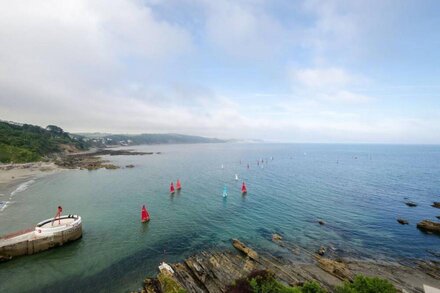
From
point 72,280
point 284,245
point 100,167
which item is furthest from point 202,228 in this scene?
point 100,167

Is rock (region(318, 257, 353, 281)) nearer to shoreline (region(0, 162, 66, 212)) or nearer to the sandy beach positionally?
shoreline (region(0, 162, 66, 212))

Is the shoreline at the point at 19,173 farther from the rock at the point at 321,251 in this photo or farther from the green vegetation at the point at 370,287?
the green vegetation at the point at 370,287

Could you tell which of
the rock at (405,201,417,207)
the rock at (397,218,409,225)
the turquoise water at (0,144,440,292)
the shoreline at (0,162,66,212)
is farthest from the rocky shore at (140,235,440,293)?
the shoreline at (0,162,66,212)

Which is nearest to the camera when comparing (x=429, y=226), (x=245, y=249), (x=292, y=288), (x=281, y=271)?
(x=292, y=288)

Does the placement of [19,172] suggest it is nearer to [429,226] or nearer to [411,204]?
[429,226]

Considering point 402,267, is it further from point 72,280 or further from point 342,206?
point 72,280

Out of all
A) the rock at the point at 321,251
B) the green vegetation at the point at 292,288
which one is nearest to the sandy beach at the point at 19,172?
the green vegetation at the point at 292,288

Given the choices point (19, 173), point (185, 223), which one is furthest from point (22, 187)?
point (185, 223)
